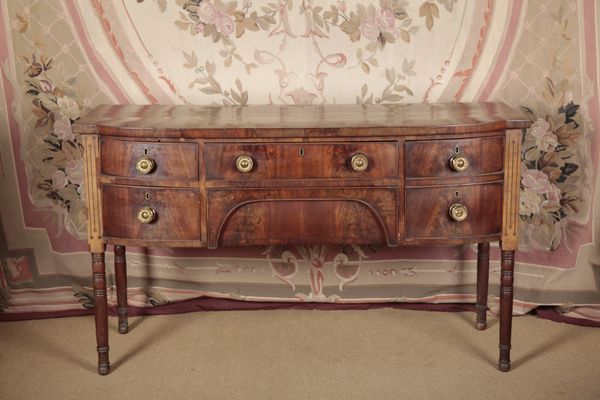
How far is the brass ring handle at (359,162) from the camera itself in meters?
2.66

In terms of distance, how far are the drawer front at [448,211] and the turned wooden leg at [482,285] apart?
0.47m

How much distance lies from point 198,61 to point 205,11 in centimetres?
18

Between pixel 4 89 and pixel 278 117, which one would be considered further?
pixel 4 89

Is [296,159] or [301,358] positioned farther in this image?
[301,358]

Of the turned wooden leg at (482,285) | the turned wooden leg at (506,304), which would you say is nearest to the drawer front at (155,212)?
the turned wooden leg at (506,304)

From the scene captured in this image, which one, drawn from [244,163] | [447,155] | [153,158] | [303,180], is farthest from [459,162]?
[153,158]

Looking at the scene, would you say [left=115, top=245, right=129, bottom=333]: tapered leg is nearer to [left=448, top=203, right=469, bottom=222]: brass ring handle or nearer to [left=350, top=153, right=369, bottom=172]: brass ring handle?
[left=350, top=153, right=369, bottom=172]: brass ring handle

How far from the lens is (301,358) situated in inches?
119

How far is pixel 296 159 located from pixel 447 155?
0.46 metres

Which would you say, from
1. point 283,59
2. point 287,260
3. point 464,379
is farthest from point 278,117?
point 464,379

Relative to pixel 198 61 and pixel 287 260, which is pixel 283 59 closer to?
pixel 198 61

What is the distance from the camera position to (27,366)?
298 cm

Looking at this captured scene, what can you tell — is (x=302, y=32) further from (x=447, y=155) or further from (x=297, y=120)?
(x=447, y=155)

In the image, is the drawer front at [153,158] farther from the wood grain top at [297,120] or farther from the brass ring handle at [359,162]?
the brass ring handle at [359,162]
